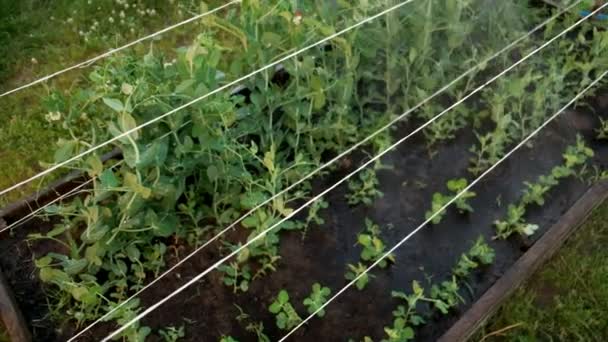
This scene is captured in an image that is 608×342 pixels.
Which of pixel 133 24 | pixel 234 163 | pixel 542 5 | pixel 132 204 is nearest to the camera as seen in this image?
pixel 132 204

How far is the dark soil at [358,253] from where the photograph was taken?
1892 mm

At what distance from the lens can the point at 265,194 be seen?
2.11m

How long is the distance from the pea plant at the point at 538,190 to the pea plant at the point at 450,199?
0.42 feet

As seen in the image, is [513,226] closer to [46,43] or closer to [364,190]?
[364,190]

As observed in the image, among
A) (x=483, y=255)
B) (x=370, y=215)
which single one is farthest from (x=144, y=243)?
(x=483, y=255)

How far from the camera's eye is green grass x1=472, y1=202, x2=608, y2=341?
6.81ft

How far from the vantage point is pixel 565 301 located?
2.15 meters

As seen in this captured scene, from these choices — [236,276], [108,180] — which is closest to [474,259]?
[236,276]

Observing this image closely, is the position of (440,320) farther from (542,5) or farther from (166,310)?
(542,5)

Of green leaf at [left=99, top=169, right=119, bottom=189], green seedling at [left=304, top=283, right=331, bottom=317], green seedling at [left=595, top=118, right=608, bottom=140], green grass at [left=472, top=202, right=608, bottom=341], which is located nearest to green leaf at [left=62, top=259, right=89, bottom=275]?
green leaf at [left=99, top=169, right=119, bottom=189]

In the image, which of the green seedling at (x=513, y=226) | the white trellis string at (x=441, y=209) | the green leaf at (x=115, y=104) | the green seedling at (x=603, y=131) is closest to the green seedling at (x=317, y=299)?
the white trellis string at (x=441, y=209)

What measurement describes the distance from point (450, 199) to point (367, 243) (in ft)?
1.26

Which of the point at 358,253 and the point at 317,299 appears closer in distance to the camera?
the point at 317,299

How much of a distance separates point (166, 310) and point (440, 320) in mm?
848
